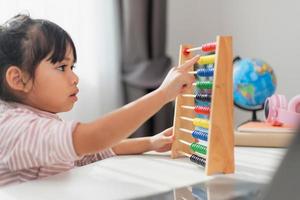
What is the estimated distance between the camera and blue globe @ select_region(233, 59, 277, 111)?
4.93ft

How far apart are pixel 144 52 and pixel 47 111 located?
1.12 m

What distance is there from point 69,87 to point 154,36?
1153 millimetres

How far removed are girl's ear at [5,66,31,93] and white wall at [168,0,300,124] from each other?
1297 millimetres

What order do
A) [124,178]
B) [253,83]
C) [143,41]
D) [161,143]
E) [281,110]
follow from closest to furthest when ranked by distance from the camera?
[124,178] < [161,143] < [281,110] < [253,83] < [143,41]

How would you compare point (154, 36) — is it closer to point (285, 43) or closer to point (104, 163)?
point (285, 43)

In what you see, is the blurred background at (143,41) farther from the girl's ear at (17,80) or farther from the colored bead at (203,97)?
the colored bead at (203,97)

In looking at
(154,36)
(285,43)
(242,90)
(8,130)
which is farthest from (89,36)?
(8,130)

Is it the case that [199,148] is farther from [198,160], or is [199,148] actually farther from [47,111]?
[47,111]

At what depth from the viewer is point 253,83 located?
150 centimetres

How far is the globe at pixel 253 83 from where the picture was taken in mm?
1503

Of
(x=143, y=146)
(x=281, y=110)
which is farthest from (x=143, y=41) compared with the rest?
(x=143, y=146)

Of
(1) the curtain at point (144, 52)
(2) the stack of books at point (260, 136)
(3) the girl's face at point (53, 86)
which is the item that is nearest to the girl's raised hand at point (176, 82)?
(3) the girl's face at point (53, 86)

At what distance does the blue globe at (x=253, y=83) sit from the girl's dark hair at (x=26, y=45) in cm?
80

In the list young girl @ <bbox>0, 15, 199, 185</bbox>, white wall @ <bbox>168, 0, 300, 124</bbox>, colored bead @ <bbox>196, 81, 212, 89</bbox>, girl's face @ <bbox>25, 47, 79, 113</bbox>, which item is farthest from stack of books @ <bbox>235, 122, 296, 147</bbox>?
white wall @ <bbox>168, 0, 300, 124</bbox>
